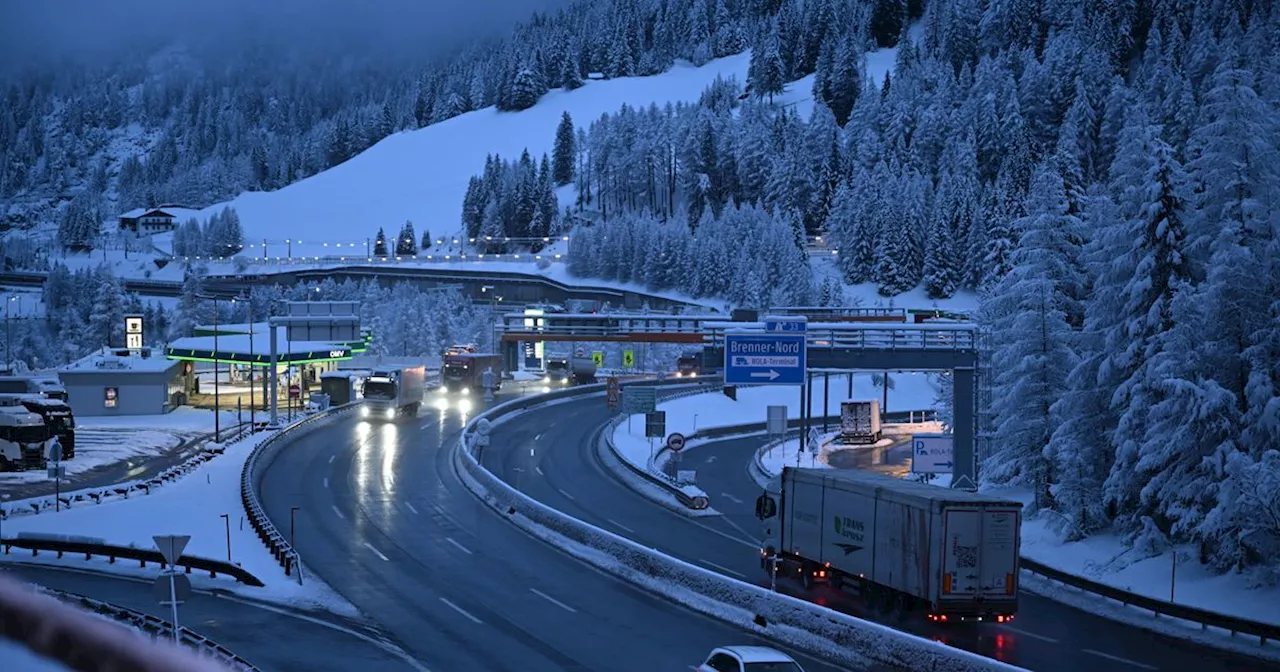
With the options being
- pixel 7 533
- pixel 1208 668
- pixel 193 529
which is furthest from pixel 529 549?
pixel 1208 668

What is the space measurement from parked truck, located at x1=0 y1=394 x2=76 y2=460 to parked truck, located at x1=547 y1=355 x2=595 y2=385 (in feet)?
166

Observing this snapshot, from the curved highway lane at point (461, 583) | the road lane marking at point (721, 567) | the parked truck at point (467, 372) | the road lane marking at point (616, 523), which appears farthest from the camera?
the parked truck at point (467, 372)

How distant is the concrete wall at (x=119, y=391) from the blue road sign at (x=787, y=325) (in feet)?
155

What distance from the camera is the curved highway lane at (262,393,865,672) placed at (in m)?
25.3

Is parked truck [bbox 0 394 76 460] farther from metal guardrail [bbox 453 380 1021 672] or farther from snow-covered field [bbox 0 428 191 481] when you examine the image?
metal guardrail [bbox 453 380 1021 672]

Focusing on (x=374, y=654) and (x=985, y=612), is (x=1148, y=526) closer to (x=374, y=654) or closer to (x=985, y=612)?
(x=985, y=612)

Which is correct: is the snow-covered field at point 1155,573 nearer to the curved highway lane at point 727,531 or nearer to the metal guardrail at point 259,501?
the curved highway lane at point 727,531

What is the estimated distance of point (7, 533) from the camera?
3716cm

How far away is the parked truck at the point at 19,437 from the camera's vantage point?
53.7m

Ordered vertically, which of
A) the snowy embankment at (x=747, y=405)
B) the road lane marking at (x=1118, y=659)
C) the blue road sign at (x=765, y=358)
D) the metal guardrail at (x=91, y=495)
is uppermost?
the blue road sign at (x=765, y=358)

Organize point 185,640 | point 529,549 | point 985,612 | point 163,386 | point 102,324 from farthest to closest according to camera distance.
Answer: point 102,324
point 163,386
point 529,549
point 985,612
point 185,640

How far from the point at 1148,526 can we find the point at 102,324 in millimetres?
130791

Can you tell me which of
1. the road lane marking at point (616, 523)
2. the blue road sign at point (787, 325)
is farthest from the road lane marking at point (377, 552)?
the blue road sign at point (787, 325)

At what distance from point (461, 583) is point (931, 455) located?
2337 cm
